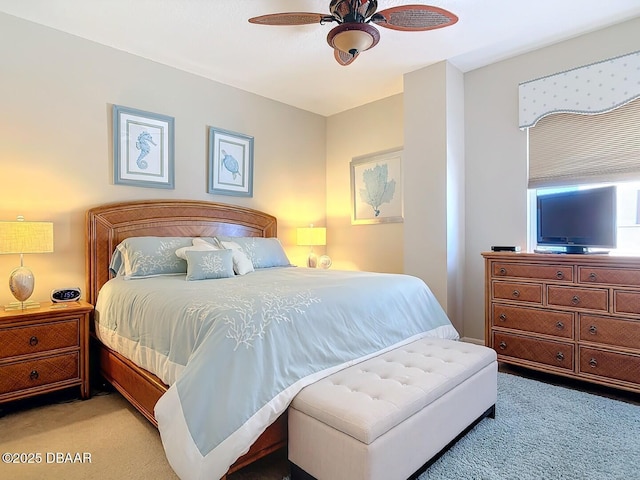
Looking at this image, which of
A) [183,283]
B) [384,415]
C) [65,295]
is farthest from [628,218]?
[65,295]

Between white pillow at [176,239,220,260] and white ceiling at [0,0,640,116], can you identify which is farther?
white pillow at [176,239,220,260]

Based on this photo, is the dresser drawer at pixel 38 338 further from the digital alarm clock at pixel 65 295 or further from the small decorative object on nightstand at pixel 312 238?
the small decorative object on nightstand at pixel 312 238

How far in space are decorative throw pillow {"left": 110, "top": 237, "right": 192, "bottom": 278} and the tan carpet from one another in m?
0.92

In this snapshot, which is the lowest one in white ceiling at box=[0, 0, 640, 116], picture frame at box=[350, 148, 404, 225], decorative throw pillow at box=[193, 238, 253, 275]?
decorative throw pillow at box=[193, 238, 253, 275]

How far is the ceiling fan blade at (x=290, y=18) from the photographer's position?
2287 mm

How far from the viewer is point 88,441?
201 centimetres

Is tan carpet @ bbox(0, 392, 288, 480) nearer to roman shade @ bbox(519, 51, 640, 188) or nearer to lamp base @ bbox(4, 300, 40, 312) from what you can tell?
lamp base @ bbox(4, 300, 40, 312)

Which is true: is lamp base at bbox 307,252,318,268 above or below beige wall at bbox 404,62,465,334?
below

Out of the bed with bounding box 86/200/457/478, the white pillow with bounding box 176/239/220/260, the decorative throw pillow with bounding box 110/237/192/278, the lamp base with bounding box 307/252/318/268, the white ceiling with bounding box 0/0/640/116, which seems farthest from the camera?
the lamp base with bounding box 307/252/318/268

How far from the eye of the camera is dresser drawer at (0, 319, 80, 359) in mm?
2291

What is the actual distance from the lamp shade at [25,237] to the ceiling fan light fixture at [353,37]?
229 centimetres

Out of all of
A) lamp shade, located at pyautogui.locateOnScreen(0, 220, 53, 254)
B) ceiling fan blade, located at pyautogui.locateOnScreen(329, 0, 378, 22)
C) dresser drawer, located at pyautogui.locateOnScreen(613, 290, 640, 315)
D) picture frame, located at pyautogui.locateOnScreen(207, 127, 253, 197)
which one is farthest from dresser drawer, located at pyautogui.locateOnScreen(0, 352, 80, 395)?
dresser drawer, located at pyautogui.locateOnScreen(613, 290, 640, 315)

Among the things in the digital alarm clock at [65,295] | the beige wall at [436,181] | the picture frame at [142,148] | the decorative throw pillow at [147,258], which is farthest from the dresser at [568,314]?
the digital alarm clock at [65,295]

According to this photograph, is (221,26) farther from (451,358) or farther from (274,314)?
(451,358)
